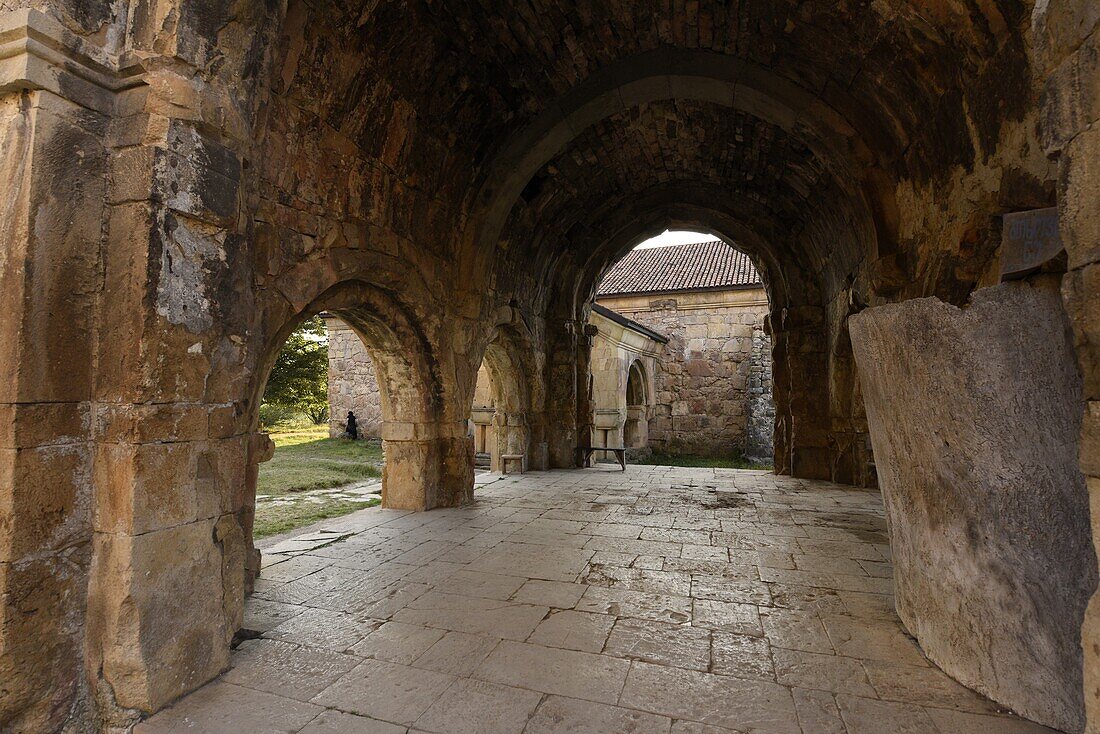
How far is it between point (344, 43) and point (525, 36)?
1.78 m

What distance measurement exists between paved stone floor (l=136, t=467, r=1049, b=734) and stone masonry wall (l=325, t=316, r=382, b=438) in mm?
8971

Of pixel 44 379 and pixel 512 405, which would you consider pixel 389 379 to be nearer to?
pixel 512 405

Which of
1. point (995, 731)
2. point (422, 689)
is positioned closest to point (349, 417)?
point (422, 689)

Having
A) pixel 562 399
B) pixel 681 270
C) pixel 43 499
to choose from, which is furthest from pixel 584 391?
pixel 681 270

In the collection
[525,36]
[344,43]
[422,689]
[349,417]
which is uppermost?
[525,36]

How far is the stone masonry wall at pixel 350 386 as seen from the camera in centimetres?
1370

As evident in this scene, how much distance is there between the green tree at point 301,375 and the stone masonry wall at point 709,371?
11.3 metres

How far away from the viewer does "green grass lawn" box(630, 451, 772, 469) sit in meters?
14.1

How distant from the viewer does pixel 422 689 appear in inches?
92.4

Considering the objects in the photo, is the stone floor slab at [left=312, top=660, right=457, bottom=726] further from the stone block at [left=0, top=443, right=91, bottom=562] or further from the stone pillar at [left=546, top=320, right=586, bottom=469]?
the stone pillar at [left=546, top=320, right=586, bottom=469]

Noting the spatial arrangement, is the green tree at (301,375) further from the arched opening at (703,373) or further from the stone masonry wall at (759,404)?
the stone masonry wall at (759,404)

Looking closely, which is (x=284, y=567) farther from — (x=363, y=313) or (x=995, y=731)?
(x=995, y=731)

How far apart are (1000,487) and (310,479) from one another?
7.94 metres

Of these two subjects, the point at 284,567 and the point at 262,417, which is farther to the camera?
the point at 262,417
